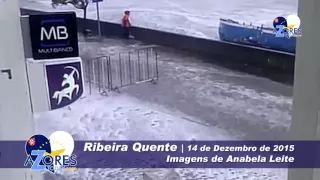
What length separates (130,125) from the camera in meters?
1.21

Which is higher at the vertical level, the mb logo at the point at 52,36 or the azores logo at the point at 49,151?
the mb logo at the point at 52,36

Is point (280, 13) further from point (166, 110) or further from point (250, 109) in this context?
point (166, 110)

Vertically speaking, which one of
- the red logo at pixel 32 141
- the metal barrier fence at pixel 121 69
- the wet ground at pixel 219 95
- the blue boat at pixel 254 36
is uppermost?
the blue boat at pixel 254 36

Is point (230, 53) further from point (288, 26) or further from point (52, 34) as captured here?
point (52, 34)

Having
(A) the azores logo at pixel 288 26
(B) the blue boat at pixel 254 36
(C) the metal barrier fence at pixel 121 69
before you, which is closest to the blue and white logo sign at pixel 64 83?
(C) the metal barrier fence at pixel 121 69

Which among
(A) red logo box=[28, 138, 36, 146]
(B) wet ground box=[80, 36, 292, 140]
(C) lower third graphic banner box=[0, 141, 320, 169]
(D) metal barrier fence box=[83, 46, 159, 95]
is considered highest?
(D) metal barrier fence box=[83, 46, 159, 95]

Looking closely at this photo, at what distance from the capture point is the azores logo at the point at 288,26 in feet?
3.79

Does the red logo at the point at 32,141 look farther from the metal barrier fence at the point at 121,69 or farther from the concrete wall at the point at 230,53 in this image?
the concrete wall at the point at 230,53

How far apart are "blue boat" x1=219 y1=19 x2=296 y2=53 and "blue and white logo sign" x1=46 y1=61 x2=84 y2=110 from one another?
46 centimetres

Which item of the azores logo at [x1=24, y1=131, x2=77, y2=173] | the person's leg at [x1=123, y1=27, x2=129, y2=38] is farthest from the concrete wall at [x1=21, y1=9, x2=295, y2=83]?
the azores logo at [x1=24, y1=131, x2=77, y2=173]

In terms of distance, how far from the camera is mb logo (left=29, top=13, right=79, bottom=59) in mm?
1108

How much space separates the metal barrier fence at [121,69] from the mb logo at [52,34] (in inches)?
3.2

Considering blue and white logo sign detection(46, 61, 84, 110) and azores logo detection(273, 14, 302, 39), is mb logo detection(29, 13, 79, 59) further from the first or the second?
azores logo detection(273, 14, 302, 39)

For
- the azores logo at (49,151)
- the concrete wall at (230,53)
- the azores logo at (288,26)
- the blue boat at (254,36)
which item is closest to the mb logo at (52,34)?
the concrete wall at (230,53)
